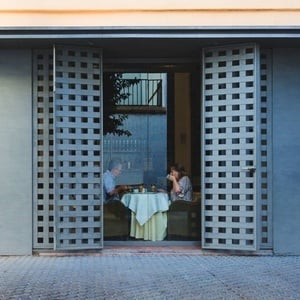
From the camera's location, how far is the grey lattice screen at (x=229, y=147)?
8531 mm

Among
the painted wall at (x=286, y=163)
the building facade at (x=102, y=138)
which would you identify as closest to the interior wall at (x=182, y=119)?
the building facade at (x=102, y=138)

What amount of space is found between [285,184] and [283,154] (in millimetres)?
491

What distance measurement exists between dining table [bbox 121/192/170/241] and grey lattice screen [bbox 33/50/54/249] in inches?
54.4

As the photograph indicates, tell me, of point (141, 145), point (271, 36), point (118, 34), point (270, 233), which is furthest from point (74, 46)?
point (270, 233)

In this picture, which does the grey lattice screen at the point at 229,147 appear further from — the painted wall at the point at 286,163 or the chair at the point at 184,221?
the chair at the point at 184,221

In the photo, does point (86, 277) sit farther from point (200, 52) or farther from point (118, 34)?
point (200, 52)

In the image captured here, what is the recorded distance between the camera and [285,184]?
874 centimetres

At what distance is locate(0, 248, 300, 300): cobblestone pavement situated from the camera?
6.37 meters

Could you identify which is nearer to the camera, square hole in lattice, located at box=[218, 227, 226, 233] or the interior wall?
square hole in lattice, located at box=[218, 227, 226, 233]

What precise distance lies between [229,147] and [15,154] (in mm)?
3498
